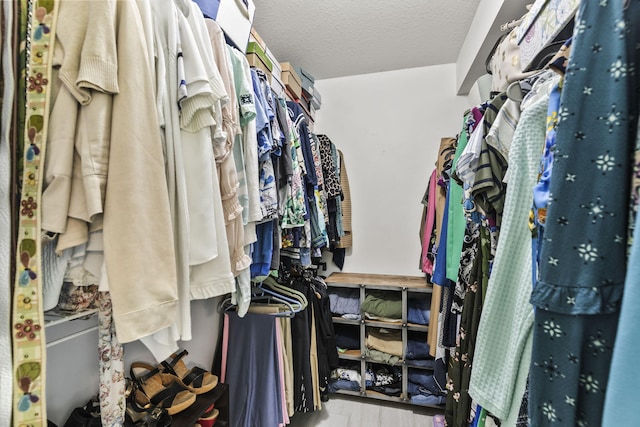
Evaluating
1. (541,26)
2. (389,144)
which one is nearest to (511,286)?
(541,26)

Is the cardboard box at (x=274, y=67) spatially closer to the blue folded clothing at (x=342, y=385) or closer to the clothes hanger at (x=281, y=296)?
the clothes hanger at (x=281, y=296)

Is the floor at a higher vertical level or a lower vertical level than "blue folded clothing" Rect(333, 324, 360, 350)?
lower

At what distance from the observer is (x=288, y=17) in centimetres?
166

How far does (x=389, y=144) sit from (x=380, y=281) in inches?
43.5

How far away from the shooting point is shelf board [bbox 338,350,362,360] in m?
1.98

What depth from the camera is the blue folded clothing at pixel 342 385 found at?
1.98m

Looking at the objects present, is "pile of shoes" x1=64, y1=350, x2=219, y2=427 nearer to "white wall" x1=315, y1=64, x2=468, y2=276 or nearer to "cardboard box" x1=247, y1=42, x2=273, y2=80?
"cardboard box" x1=247, y1=42, x2=273, y2=80

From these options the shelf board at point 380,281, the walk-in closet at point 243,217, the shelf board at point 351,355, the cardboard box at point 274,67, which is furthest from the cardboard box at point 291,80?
the shelf board at point 351,355

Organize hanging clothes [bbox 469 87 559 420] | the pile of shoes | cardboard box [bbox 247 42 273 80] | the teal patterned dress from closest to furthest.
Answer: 1. the teal patterned dress
2. hanging clothes [bbox 469 87 559 420]
3. the pile of shoes
4. cardboard box [bbox 247 42 273 80]

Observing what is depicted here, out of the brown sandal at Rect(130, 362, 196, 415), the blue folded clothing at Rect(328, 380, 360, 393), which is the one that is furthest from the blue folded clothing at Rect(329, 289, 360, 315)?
the brown sandal at Rect(130, 362, 196, 415)

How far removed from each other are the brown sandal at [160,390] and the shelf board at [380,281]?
1.22 meters

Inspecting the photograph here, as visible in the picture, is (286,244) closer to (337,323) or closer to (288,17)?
(337,323)

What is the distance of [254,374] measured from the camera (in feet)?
4.55

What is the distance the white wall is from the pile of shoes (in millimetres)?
1484
